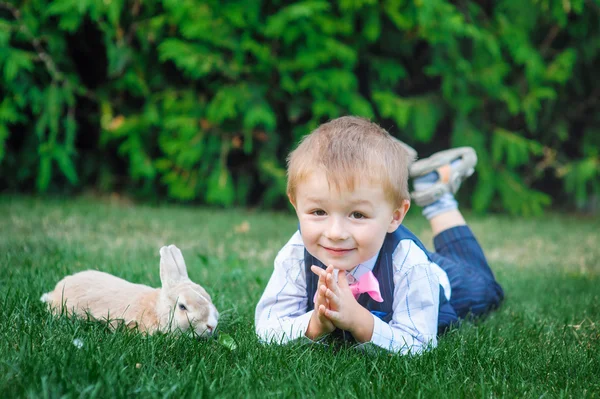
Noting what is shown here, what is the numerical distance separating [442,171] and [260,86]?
128 inches

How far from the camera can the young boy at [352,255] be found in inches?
83.6

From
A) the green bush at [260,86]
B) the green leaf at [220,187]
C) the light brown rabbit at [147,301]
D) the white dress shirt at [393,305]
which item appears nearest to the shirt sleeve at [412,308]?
the white dress shirt at [393,305]

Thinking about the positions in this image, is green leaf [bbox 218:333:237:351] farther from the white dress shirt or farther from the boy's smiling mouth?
the boy's smiling mouth

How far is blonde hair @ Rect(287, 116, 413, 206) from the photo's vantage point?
212 centimetres

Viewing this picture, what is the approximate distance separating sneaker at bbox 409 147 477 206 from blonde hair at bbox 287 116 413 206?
1.37 m

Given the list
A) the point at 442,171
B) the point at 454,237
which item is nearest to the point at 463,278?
the point at 454,237

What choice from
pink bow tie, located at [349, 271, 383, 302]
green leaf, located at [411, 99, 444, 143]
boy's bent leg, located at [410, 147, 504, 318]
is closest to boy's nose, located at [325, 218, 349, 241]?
pink bow tie, located at [349, 271, 383, 302]

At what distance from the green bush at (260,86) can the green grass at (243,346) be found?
6.79ft

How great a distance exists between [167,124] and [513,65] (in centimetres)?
407

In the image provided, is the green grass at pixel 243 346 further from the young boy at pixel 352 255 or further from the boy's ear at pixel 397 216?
the boy's ear at pixel 397 216

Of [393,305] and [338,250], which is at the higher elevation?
[338,250]

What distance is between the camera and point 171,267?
92.5 inches

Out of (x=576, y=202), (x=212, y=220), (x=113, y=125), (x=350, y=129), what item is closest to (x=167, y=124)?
(x=113, y=125)

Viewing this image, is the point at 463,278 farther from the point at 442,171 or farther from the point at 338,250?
the point at 338,250
